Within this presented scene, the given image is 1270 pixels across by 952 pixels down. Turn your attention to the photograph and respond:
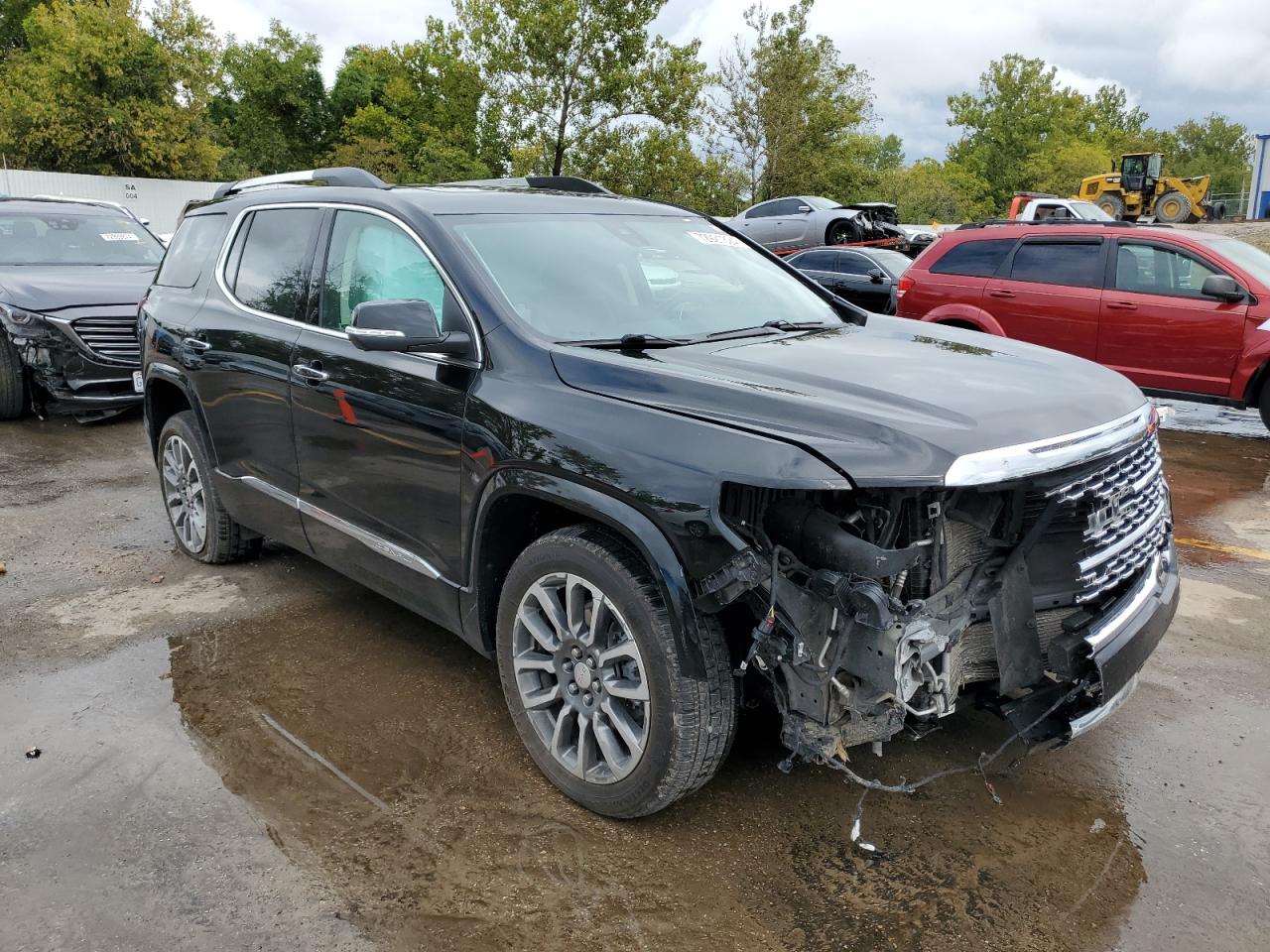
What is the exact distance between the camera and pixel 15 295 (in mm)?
8625

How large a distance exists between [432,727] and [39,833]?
1232mm

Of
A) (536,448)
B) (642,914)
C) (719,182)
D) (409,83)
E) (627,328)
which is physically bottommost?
(642,914)

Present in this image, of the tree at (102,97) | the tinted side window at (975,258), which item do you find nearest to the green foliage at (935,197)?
the tree at (102,97)

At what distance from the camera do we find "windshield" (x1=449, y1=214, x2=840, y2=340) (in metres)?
3.47

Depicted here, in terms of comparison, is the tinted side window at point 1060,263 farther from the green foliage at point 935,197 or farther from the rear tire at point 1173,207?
the green foliage at point 935,197

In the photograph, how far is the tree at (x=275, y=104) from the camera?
163 feet

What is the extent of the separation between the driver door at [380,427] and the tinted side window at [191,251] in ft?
3.91

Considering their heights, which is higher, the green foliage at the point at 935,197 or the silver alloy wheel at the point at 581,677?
the green foliage at the point at 935,197

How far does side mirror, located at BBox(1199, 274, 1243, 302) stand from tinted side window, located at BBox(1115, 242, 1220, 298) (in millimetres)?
185

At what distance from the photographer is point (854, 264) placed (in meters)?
14.1

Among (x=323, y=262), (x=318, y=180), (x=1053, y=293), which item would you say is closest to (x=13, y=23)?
(x=1053, y=293)

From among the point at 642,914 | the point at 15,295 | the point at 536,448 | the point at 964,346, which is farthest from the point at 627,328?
the point at 15,295

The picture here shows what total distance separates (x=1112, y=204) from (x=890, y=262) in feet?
80.2

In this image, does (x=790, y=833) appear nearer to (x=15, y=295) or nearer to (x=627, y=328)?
(x=627, y=328)
